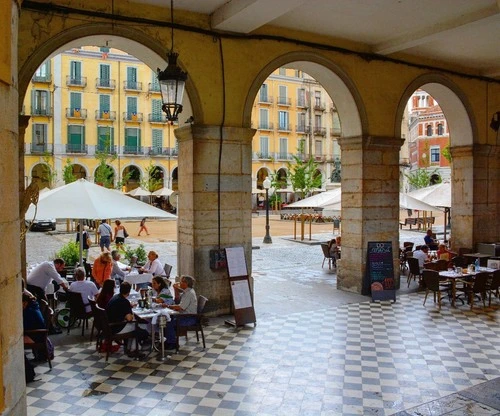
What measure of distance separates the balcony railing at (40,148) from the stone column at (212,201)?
104 ft

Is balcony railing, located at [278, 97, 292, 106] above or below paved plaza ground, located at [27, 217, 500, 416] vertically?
above

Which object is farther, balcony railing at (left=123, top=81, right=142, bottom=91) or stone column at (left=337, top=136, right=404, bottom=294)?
balcony railing at (left=123, top=81, right=142, bottom=91)

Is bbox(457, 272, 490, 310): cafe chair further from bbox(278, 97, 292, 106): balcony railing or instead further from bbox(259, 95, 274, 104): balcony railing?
bbox(278, 97, 292, 106): balcony railing

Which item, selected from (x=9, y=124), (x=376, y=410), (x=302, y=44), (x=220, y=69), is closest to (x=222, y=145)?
(x=220, y=69)

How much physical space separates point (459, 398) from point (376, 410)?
3.39 ft

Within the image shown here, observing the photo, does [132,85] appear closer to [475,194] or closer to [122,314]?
[475,194]

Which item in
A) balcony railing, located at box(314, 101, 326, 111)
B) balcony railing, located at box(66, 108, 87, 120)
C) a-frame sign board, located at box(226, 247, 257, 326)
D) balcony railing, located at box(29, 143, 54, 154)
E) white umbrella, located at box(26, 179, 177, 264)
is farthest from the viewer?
balcony railing, located at box(314, 101, 326, 111)

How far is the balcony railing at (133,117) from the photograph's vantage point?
4059 cm

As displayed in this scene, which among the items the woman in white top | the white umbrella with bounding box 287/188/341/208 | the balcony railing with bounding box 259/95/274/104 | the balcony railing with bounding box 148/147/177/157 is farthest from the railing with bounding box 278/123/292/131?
the woman in white top

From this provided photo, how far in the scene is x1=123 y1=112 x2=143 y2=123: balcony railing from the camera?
133 feet

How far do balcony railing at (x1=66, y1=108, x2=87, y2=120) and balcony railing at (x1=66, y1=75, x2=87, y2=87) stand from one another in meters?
1.82

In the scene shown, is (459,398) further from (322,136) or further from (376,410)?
(322,136)

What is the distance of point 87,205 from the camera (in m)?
8.74

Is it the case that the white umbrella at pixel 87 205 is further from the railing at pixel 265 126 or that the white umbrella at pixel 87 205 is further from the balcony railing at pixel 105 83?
the railing at pixel 265 126
